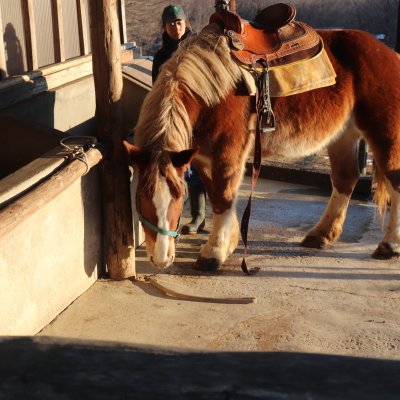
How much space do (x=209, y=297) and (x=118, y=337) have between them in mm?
769

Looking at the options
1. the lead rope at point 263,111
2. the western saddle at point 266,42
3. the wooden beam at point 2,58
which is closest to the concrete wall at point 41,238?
the wooden beam at point 2,58

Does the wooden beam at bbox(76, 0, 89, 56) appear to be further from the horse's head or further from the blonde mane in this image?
the horse's head

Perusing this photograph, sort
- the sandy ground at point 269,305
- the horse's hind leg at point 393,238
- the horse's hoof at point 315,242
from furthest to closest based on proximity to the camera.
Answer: the horse's hoof at point 315,242
the horse's hind leg at point 393,238
the sandy ground at point 269,305

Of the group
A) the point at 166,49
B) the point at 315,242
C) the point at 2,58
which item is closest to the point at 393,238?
the point at 315,242

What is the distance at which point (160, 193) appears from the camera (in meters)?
3.91

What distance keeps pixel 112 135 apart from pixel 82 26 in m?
2.71

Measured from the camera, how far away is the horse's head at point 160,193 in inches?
154

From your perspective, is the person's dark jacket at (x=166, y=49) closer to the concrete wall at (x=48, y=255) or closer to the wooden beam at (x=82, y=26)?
the concrete wall at (x=48, y=255)

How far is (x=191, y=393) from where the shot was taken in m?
0.88

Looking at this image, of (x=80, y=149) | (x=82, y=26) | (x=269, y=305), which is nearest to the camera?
(x=80, y=149)

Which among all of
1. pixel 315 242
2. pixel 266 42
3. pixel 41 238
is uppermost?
pixel 266 42

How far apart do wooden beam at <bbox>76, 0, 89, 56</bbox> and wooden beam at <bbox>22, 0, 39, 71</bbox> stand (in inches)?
42.0

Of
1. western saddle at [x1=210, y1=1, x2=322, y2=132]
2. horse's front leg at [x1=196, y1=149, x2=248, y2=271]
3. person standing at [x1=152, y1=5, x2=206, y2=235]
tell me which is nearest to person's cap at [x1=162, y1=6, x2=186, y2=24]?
person standing at [x1=152, y1=5, x2=206, y2=235]

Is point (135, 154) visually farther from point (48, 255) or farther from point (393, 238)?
point (393, 238)
